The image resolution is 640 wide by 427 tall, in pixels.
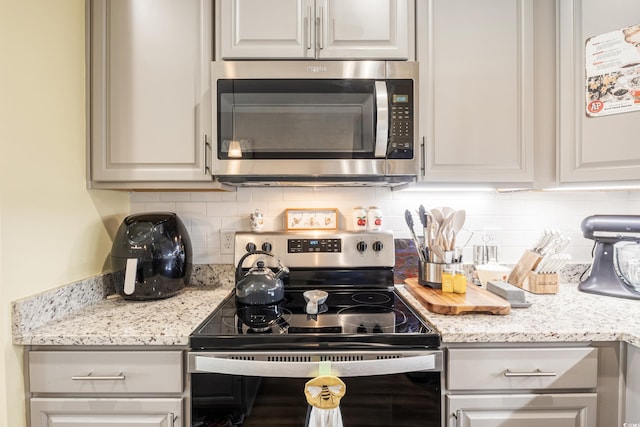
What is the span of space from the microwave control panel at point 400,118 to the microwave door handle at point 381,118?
3 cm

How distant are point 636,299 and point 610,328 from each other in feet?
1.69

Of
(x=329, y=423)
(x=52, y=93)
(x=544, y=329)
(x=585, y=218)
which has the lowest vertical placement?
(x=329, y=423)

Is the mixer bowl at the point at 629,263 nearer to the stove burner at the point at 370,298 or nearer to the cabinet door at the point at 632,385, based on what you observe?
the cabinet door at the point at 632,385

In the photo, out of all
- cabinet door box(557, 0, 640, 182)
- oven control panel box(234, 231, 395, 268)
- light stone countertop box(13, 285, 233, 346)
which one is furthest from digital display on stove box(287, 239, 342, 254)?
cabinet door box(557, 0, 640, 182)

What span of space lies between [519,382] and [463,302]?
284 mm

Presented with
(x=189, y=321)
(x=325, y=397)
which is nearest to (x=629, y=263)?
(x=325, y=397)

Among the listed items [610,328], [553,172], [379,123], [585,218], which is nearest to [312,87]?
[379,123]

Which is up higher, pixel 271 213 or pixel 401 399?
pixel 271 213

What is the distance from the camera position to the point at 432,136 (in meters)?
1.38

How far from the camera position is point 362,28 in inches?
53.6

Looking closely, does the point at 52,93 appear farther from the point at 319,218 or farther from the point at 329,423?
the point at 329,423

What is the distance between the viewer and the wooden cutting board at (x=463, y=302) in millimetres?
1199

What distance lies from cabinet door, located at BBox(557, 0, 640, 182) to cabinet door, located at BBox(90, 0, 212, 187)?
142 cm

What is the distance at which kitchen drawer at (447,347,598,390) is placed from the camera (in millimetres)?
1064
